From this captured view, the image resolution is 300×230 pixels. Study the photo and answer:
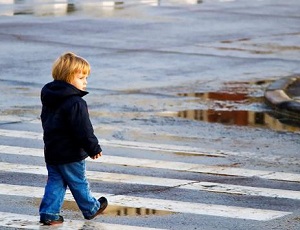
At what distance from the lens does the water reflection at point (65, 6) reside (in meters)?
29.0

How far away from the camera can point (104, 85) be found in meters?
18.2

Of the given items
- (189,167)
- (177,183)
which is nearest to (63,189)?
(177,183)

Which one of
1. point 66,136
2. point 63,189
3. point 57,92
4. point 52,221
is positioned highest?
point 57,92

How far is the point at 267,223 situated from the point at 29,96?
7.86m

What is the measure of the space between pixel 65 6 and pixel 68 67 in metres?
21.7

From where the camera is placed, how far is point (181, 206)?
33.4 ft

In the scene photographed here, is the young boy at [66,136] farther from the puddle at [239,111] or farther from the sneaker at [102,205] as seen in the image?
the puddle at [239,111]

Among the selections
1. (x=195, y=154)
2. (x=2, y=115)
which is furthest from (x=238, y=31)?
(x=195, y=154)

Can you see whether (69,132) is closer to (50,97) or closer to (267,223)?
(50,97)

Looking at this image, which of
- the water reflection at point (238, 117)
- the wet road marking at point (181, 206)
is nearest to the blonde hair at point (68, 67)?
the wet road marking at point (181, 206)

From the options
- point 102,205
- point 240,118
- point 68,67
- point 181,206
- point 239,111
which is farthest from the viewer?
point 239,111

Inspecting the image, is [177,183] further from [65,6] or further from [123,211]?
[65,6]

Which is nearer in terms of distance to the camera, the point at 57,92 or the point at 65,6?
the point at 57,92

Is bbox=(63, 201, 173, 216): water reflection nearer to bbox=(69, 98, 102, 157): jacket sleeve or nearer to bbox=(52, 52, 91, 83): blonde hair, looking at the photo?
bbox=(69, 98, 102, 157): jacket sleeve
